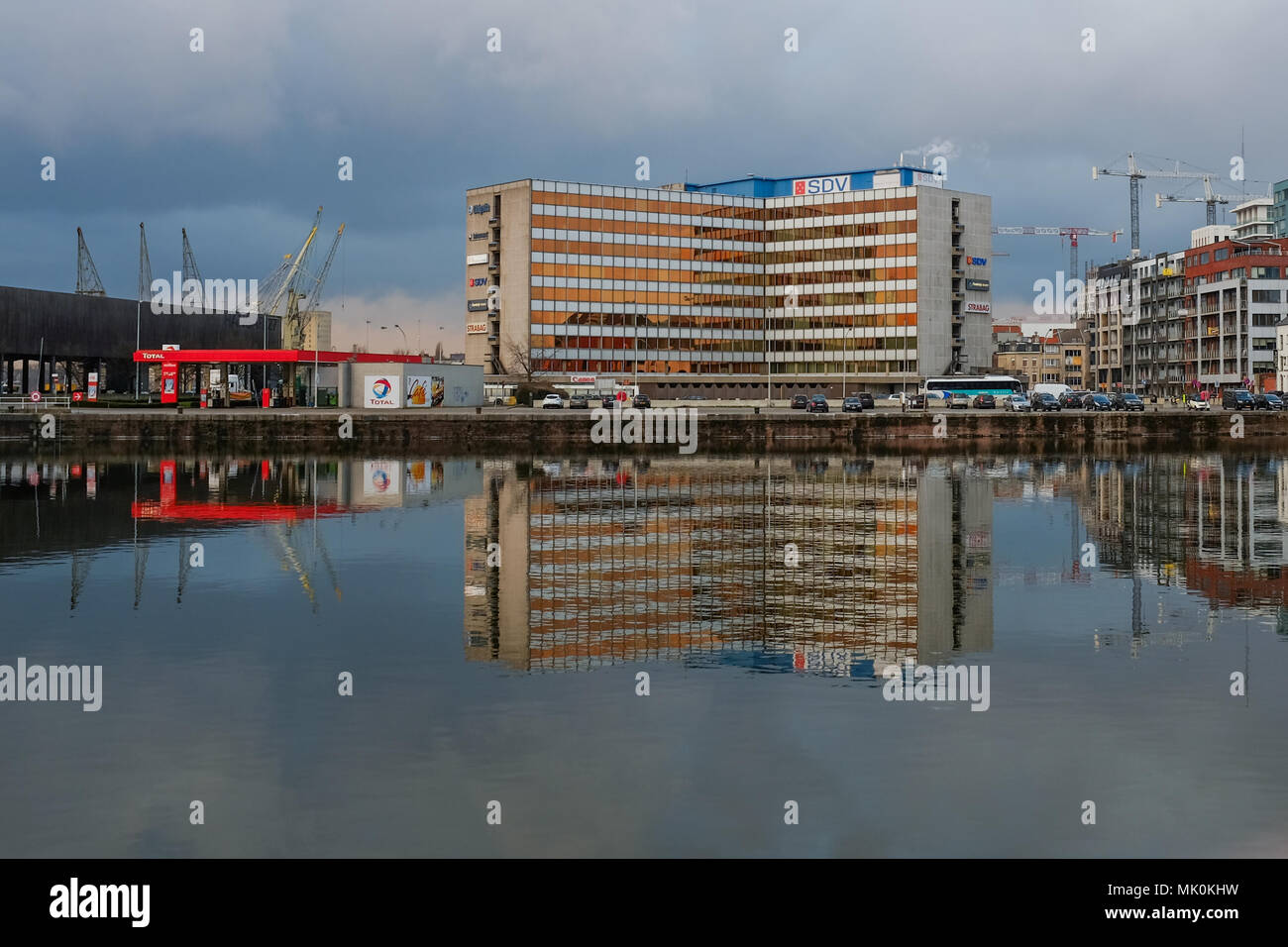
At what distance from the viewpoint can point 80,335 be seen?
6412 inches

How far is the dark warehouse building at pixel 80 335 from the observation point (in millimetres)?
153625

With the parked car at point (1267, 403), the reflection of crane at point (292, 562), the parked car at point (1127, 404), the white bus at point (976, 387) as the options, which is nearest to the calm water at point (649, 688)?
the reflection of crane at point (292, 562)

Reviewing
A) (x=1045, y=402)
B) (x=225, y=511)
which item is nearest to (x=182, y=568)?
(x=225, y=511)

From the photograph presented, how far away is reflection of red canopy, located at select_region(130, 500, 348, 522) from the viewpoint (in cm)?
5256

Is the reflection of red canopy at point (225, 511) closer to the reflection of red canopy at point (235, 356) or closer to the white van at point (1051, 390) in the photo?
the reflection of red canopy at point (235, 356)

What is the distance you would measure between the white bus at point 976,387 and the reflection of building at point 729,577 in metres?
104

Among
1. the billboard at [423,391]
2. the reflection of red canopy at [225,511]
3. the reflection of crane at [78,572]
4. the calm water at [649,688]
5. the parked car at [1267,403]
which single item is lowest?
the calm water at [649,688]

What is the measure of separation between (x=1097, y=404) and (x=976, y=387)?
16252mm

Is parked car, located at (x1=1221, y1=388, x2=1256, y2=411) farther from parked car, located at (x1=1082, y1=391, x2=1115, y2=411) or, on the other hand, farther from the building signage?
the building signage

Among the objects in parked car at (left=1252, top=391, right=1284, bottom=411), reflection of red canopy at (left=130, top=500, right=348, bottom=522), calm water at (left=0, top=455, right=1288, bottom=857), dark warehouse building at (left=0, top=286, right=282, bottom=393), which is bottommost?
calm water at (left=0, top=455, right=1288, bottom=857)

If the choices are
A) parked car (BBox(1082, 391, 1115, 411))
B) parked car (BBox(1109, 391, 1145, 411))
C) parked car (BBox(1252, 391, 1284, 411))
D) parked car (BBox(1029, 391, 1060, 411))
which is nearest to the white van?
parked car (BBox(1082, 391, 1115, 411))

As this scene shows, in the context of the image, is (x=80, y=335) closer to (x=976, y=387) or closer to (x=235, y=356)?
(x=235, y=356)

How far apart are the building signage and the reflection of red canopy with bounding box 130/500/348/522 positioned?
82.1 meters
